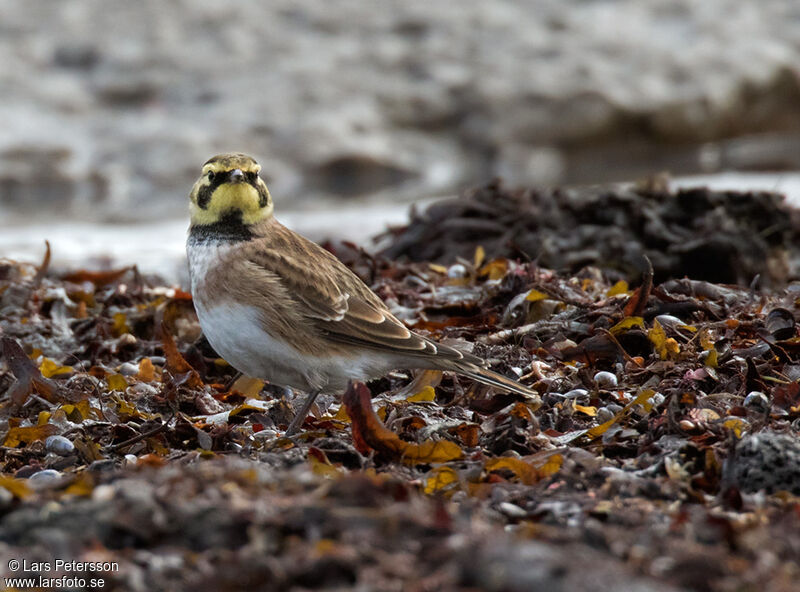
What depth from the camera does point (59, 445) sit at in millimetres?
5727

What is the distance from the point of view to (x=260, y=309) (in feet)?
19.9

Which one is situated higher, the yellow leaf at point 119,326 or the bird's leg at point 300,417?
the yellow leaf at point 119,326

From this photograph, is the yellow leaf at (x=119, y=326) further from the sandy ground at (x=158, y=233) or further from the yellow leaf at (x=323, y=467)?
the yellow leaf at (x=323, y=467)

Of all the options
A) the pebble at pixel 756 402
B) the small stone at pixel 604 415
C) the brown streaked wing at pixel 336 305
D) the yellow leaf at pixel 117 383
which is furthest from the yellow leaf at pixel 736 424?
the yellow leaf at pixel 117 383

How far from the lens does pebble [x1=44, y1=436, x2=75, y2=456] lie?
5.70 metres

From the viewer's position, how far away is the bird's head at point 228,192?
6418 mm

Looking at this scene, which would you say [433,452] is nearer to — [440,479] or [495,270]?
[440,479]

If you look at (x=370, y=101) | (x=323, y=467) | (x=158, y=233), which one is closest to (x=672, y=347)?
(x=323, y=467)

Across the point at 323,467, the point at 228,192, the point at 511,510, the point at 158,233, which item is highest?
the point at 228,192

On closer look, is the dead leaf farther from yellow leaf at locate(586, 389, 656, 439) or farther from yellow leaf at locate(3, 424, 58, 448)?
yellow leaf at locate(3, 424, 58, 448)

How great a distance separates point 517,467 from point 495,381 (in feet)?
3.16

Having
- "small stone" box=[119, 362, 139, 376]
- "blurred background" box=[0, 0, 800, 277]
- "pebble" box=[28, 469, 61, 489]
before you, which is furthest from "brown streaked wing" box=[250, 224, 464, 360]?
"blurred background" box=[0, 0, 800, 277]

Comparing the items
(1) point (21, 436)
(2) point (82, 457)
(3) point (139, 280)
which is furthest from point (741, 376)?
(3) point (139, 280)

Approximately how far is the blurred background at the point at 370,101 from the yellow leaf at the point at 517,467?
8853 millimetres
